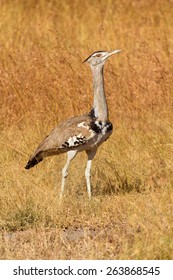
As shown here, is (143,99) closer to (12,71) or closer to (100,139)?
(12,71)

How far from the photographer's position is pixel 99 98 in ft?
24.7

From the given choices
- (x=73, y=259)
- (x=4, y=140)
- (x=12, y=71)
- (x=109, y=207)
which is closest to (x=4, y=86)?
(x=12, y=71)

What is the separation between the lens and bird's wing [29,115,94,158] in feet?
23.8

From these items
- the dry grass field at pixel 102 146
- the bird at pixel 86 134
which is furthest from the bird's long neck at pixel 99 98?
the dry grass field at pixel 102 146

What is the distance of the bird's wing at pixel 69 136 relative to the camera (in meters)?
7.25

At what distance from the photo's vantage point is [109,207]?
22.4 ft

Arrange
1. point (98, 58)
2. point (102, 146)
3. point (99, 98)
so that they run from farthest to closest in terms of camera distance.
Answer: point (102, 146) → point (98, 58) → point (99, 98)

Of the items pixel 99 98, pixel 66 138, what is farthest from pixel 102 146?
pixel 66 138

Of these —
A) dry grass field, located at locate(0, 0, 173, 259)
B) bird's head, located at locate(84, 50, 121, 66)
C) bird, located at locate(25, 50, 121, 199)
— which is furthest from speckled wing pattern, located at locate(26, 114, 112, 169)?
bird's head, located at locate(84, 50, 121, 66)

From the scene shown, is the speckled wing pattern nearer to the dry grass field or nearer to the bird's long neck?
the bird's long neck

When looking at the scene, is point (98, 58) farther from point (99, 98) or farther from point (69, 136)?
point (69, 136)

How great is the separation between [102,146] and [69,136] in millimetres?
1165

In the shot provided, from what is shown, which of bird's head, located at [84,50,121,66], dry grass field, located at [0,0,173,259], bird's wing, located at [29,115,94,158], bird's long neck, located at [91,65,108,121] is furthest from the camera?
bird's head, located at [84,50,121,66]
